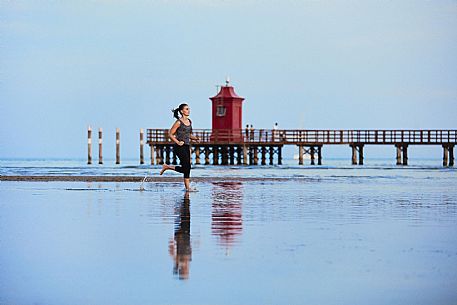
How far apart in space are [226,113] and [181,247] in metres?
46.0

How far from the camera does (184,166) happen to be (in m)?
13.5

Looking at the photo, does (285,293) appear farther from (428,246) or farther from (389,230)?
(389,230)

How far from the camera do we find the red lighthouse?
51750mm

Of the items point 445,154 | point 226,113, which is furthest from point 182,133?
point 445,154

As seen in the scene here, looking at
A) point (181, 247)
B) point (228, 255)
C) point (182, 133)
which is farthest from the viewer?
point (182, 133)

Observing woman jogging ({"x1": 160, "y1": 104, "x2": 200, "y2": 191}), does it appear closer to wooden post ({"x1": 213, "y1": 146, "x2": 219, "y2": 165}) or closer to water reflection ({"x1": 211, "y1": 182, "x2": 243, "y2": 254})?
water reflection ({"x1": 211, "y1": 182, "x2": 243, "y2": 254})

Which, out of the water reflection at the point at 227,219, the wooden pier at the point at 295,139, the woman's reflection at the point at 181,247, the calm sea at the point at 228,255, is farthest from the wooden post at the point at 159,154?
the woman's reflection at the point at 181,247

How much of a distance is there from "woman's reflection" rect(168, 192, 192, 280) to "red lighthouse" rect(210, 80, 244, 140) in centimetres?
4298

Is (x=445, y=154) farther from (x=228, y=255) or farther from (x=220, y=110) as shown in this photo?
(x=228, y=255)

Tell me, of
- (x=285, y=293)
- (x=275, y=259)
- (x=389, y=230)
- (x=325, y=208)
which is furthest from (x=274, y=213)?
(x=285, y=293)

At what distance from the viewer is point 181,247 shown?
19.2 feet

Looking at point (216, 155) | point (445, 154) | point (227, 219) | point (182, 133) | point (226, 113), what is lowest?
point (227, 219)

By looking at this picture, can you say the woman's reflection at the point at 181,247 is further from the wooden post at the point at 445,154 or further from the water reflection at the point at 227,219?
the wooden post at the point at 445,154

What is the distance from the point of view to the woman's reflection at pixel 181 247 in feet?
15.7
